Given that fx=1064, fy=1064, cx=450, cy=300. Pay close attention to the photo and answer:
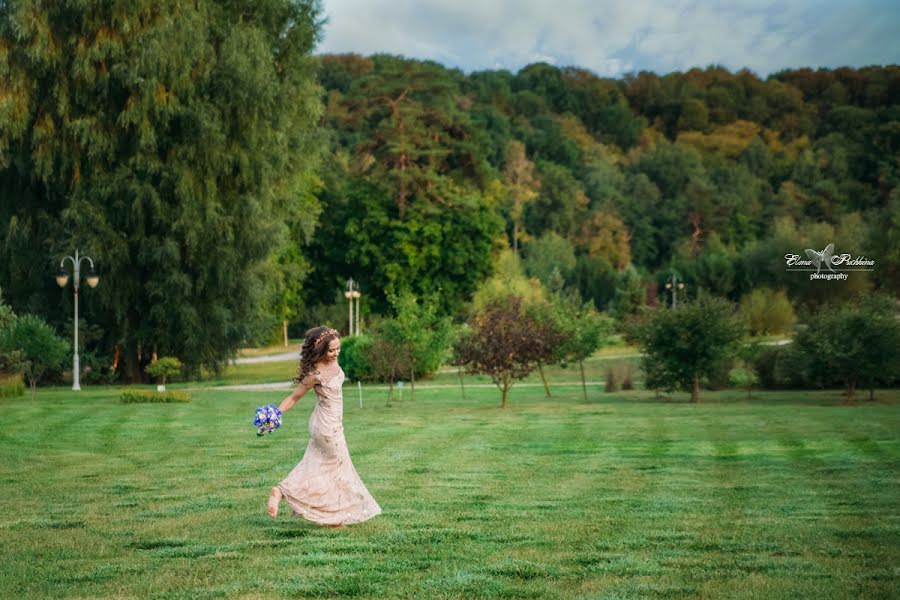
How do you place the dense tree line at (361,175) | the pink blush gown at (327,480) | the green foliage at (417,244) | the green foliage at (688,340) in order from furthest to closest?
the green foliage at (417,244) → the dense tree line at (361,175) → the green foliage at (688,340) → the pink blush gown at (327,480)

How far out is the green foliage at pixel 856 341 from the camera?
86.2 ft

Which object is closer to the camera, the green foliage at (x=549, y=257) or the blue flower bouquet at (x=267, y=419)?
the blue flower bouquet at (x=267, y=419)

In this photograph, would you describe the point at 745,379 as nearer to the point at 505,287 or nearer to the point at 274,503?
the point at 505,287

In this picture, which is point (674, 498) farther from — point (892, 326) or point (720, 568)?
point (892, 326)

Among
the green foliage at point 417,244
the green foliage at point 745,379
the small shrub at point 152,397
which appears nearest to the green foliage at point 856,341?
the green foliage at point 745,379

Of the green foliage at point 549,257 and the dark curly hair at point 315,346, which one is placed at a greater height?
the green foliage at point 549,257

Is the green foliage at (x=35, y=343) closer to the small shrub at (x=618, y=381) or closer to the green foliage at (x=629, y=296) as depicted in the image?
the small shrub at (x=618, y=381)

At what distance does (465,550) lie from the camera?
26.5 ft

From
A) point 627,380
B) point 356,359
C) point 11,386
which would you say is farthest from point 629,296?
point 11,386

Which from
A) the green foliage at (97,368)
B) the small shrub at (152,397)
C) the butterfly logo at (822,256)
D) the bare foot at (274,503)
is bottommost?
the bare foot at (274,503)

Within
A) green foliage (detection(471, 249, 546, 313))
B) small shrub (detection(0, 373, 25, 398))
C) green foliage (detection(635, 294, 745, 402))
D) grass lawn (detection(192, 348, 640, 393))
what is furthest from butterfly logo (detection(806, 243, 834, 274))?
small shrub (detection(0, 373, 25, 398))

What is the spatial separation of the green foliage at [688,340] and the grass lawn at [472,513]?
6960 mm

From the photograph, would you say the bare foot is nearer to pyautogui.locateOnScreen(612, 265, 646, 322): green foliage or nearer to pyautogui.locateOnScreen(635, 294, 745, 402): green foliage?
pyautogui.locateOnScreen(635, 294, 745, 402): green foliage

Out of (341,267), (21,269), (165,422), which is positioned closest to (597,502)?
(165,422)
